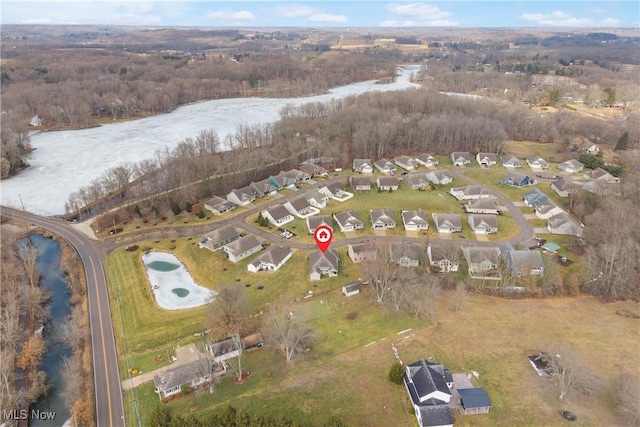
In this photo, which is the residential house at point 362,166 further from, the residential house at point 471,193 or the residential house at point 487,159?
the residential house at point 487,159

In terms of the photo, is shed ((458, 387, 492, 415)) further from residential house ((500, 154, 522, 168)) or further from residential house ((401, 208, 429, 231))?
residential house ((500, 154, 522, 168))

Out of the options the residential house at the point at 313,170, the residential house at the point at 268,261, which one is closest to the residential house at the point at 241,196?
the residential house at the point at 313,170

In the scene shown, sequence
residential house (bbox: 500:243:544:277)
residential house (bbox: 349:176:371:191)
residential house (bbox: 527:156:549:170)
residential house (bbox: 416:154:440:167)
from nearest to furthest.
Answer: residential house (bbox: 500:243:544:277) < residential house (bbox: 349:176:371:191) < residential house (bbox: 527:156:549:170) < residential house (bbox: 416:154:440:167)

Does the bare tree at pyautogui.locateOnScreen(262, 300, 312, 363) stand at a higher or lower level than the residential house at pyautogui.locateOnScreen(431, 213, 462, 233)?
lower

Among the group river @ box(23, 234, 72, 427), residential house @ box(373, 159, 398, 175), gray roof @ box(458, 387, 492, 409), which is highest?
residential house @ box(373, 159, 398, 175)

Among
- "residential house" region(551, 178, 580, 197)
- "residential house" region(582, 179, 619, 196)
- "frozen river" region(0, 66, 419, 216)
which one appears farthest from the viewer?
"frozen river" region(0, 66, 419, 216)

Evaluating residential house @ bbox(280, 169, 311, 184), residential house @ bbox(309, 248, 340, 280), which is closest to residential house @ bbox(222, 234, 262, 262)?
residential house @ bbox(309, 248, 340, 280)

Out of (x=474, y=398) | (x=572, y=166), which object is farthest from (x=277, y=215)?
(x=572, y=166)

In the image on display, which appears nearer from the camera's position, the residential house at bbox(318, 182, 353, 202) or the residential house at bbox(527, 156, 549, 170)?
the residential house at bbox(318, 182, 353, 202)
